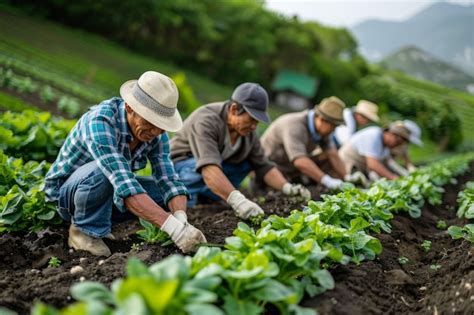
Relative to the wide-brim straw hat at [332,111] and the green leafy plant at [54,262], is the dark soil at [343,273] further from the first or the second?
the wide-brim straw hat at [332,111]

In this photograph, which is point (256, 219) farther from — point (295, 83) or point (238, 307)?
point (295, 83)

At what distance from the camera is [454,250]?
11.9 ft

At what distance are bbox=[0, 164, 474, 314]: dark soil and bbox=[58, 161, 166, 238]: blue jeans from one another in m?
Result: 0.18

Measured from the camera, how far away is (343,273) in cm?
287

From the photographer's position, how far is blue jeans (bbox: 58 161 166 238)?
3.27 metres

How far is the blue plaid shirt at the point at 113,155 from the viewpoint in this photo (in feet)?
10.1

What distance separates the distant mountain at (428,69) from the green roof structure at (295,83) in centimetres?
4148

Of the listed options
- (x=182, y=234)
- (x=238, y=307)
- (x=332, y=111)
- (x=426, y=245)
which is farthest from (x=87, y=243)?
(x=332, y=111)

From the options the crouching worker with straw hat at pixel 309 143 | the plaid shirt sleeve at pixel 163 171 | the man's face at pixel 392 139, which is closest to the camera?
the plaid shirt sleeve at pixel 163 171

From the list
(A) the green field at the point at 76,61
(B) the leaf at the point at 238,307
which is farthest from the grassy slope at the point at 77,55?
(B) the leaf at the point at 238,307

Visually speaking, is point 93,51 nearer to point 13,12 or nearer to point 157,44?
point 13,12

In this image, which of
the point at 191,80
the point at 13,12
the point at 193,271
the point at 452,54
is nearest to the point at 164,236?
the point at 193,271

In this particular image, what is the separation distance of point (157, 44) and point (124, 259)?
2674cm

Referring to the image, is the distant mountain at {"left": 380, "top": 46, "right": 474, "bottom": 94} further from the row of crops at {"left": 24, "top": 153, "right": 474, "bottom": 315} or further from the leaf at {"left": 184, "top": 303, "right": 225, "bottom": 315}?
the leaf at {"left": 184, "top": 303, "right": 225, "bottom": 315}
